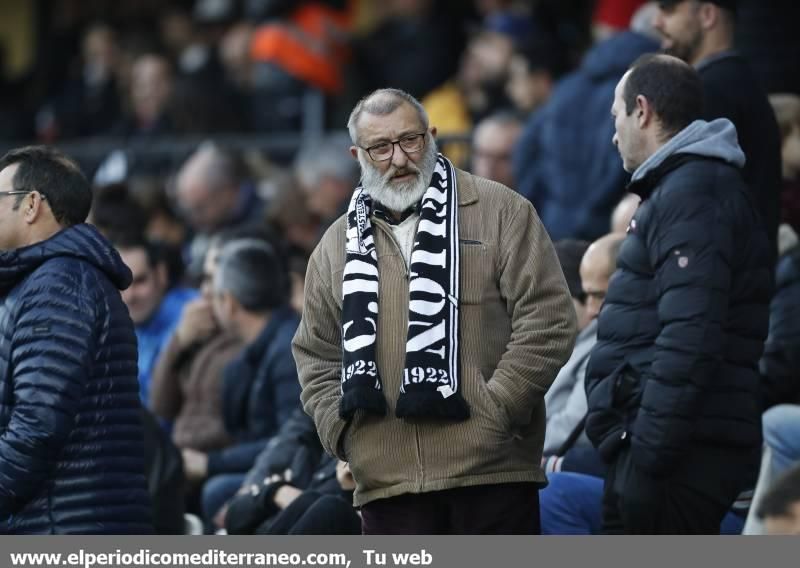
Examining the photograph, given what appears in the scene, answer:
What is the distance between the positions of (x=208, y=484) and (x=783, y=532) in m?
4.23

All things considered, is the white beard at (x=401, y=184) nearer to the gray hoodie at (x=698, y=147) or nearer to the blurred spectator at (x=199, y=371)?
the gray hoodie at (x=698, y=147)

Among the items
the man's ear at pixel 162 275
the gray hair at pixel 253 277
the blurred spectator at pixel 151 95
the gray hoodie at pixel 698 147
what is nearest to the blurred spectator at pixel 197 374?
the gray hair at pixel 253 277

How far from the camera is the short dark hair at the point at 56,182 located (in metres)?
6.00

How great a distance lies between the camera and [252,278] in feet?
28.9

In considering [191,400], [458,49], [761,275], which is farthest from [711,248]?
[458,49]

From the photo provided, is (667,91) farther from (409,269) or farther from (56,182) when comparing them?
(56,182)

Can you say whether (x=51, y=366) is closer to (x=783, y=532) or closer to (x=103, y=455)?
(x=103, y=455)

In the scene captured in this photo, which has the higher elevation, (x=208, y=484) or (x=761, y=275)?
(x=761, y=275)

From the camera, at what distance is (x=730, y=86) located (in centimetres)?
675

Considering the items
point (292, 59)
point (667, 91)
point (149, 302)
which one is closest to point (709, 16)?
point (667, 91)

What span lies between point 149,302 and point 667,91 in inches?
178

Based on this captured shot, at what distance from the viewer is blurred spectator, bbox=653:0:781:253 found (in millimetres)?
6727

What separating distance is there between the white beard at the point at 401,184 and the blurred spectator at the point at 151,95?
829cm
